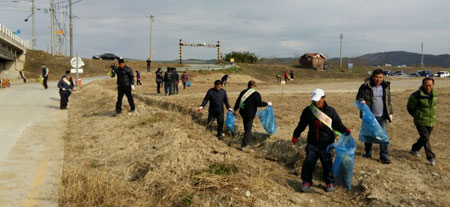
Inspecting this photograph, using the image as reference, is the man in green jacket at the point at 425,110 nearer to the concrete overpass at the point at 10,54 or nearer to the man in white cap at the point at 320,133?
the man in white cap at the point at 320,133

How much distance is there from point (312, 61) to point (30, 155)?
65572mm

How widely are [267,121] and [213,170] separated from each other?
10.6 feet

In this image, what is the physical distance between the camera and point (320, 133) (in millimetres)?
5832

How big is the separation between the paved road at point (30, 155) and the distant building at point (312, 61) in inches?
2332

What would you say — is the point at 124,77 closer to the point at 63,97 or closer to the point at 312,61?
the point at 63,97

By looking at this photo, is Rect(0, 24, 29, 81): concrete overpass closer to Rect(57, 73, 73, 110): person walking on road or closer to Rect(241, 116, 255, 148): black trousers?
Rect(57, 73, 73, 110): person walking on road

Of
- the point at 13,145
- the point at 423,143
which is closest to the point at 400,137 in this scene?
the point at 423,143

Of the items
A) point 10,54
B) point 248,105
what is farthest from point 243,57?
point 248,105

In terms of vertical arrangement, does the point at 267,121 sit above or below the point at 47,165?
above

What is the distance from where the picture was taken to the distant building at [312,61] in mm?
70562

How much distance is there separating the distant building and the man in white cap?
65012 mm

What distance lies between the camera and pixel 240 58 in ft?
237

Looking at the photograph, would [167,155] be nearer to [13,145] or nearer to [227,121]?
[227,121]

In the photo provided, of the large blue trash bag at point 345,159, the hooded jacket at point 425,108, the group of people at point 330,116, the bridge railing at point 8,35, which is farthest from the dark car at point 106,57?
the large blue trash bag at point 345,159
